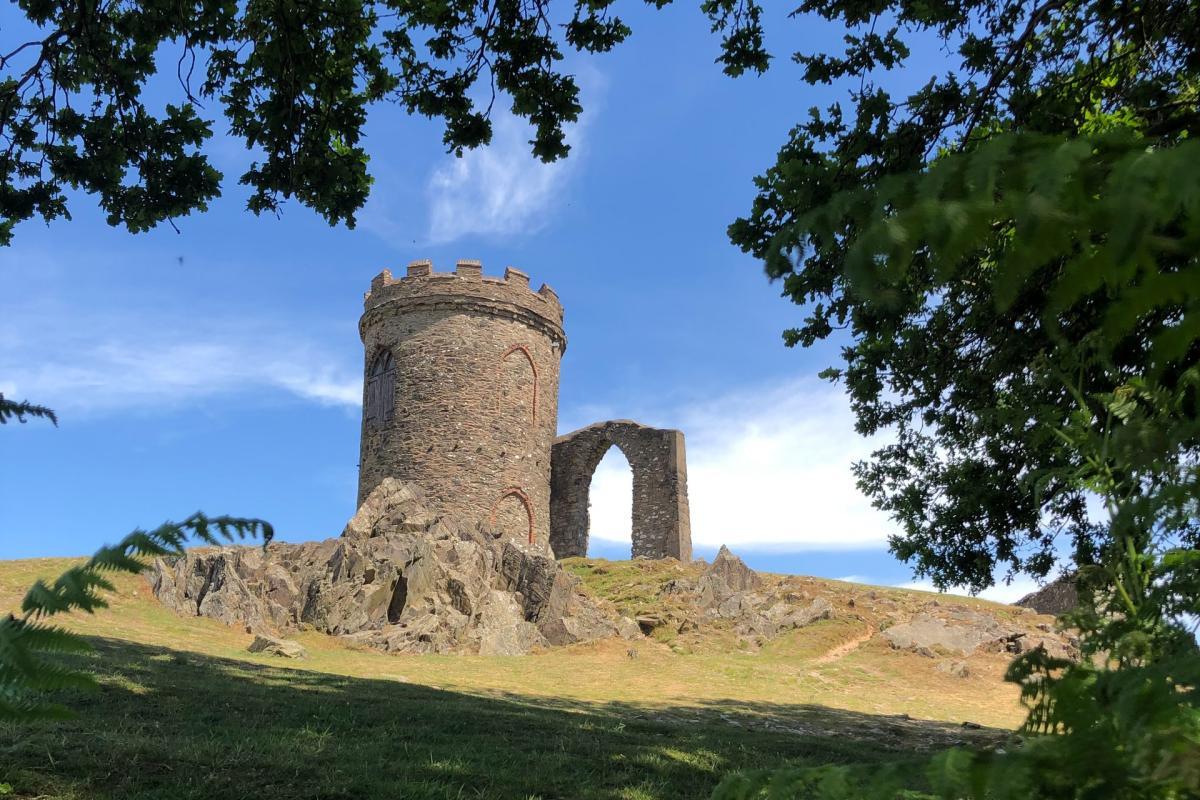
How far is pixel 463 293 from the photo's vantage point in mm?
31172

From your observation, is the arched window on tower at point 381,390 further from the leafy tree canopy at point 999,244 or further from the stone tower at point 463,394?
the leafy tree canopy at point 999,244

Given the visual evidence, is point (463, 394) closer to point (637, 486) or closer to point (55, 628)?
point (637, 486)

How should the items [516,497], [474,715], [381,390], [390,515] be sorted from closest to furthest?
[474,715] → [390,515] → [516,497] → [381,390]

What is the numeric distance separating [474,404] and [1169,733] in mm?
29091

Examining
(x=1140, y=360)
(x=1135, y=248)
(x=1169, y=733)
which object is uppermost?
(x=1140, y=360)

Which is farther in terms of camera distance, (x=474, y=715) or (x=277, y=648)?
(x=277, y=648)

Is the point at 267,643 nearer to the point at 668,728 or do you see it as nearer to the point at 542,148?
the point at 668,728

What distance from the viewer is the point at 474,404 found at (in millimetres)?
30516

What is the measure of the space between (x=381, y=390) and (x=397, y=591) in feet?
40.0

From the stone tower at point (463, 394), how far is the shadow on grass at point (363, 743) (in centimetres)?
1792

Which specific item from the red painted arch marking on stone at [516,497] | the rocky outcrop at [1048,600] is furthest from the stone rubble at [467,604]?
the rocky outcrop at [1048,600]

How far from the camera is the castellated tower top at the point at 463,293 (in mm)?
31172

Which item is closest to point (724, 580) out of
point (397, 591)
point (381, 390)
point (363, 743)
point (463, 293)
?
point (397, 591)

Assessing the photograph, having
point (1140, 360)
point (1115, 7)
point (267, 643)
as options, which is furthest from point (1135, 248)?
point (267, 643)
